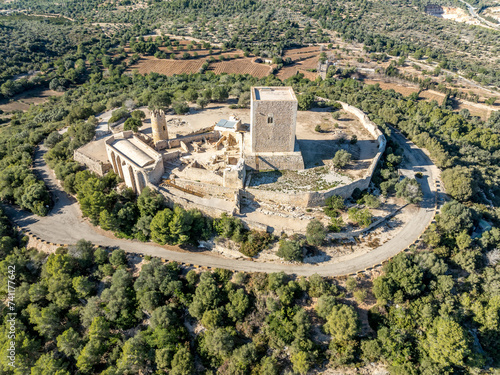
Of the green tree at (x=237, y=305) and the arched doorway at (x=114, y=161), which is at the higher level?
the arched doorway at (x=114, y=161)

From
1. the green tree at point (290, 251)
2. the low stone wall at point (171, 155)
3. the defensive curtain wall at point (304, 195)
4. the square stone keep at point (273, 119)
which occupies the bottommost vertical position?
the green tree at point (290, 251)

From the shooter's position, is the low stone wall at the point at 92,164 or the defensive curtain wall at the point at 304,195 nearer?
the defensive curtain wall at the point at 304,195

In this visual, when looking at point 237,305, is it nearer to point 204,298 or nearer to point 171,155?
point 204,298

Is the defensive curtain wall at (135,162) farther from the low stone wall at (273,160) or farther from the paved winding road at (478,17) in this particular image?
the paved winding road at (478,17)

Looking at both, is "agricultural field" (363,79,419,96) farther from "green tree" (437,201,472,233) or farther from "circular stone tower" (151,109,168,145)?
"circular stone tower" (151,109,168,145)

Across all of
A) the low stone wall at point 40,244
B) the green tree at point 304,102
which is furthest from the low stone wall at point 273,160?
the low stone wall at point 40,244

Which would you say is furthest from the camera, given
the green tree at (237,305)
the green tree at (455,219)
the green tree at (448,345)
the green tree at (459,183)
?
the green tree at (459,183)
